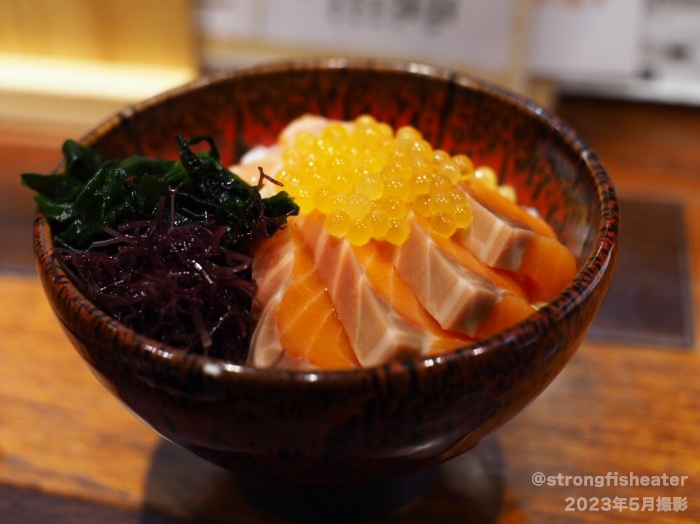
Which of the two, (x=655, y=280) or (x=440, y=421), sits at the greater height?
(x=440, y=421)

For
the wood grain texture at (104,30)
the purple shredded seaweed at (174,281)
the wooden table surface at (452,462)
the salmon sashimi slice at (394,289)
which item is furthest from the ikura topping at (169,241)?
the wood grain texture at (104,30)

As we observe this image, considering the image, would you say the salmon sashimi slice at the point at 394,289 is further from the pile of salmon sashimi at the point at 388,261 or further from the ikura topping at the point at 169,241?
the ikura topping at the point at 169,241

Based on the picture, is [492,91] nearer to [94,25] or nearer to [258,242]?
[258,242]

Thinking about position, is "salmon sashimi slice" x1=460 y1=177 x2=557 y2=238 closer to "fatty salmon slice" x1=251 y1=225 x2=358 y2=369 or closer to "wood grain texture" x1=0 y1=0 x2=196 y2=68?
"fatty salmon slice" x1=251 y1=225 x2=358 y2=369

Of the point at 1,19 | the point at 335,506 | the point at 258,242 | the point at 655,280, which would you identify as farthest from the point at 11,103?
the point at 655,280

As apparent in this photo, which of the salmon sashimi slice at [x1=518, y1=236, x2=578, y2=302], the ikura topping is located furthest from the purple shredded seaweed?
the salmon sashimi slice at [x1=518, y1=236, x2=578, y2=302]

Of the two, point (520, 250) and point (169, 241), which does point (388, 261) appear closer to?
Result: point (520, 250)

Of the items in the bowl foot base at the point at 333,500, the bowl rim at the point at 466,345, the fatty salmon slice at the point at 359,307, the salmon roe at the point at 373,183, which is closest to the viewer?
the bowl rim at the point at 466,345
